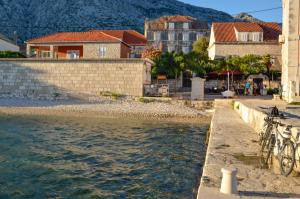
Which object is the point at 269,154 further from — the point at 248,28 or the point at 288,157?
the point at 248,28

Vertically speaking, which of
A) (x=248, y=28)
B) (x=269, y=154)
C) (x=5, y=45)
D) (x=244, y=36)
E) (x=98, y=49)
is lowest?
(x=269, y=154)

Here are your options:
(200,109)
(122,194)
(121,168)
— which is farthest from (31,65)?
(122,194)

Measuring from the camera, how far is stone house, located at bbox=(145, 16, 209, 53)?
280 feet

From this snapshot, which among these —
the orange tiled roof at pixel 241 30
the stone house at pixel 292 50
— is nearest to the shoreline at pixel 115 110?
the stone house at pixel 292 50

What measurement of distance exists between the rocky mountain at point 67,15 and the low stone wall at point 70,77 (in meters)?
76.7

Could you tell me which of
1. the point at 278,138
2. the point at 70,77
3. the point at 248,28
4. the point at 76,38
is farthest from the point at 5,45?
the point at 278,138

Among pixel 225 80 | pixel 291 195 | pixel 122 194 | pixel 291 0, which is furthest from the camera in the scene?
pixel 225 80

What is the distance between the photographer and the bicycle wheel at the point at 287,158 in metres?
7.16

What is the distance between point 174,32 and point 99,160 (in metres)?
77.5

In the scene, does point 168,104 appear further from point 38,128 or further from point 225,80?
point 225,80

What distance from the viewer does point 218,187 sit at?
253 inches

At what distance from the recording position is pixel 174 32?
87875 millimetres

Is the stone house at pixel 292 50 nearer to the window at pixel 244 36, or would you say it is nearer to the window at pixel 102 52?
the window at pixel 102 52

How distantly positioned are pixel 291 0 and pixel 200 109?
1216cm
